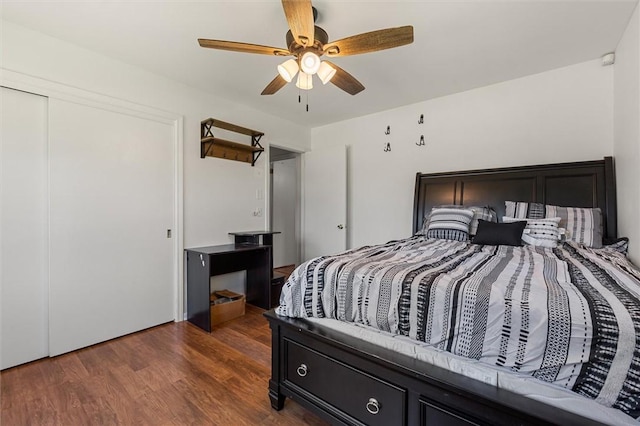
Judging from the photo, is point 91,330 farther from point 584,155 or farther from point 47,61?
point 584,155

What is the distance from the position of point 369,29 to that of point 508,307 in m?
2.04

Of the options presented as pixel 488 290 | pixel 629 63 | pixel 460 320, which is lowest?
pixel 460 320

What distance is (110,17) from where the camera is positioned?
2.00 meters

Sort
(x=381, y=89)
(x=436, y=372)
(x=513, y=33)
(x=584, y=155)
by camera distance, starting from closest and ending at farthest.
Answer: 1. (x=436, y=372)
2. (x=513, y=33)
3. (x=584, y=155)
4. (x=381, y=89)

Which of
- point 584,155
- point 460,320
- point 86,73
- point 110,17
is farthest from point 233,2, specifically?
point 584,155

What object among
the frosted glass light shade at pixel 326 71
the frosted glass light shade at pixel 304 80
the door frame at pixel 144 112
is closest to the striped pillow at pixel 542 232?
the frosted glass light shade at pixel 326 71

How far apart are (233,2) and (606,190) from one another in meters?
3.31

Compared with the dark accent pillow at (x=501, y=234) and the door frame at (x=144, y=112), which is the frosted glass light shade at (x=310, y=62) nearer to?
the door frame at (x=144, y=112)

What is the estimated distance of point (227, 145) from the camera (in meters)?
3.39

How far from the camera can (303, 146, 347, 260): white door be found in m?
4.13

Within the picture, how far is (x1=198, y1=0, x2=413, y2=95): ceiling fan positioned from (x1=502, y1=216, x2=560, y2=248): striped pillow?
6.09 feet

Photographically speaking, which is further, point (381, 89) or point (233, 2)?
point (381, 89)

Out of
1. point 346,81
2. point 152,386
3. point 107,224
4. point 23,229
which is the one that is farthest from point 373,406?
point 23,229

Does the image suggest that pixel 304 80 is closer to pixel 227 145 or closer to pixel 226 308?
pixel 227 145
